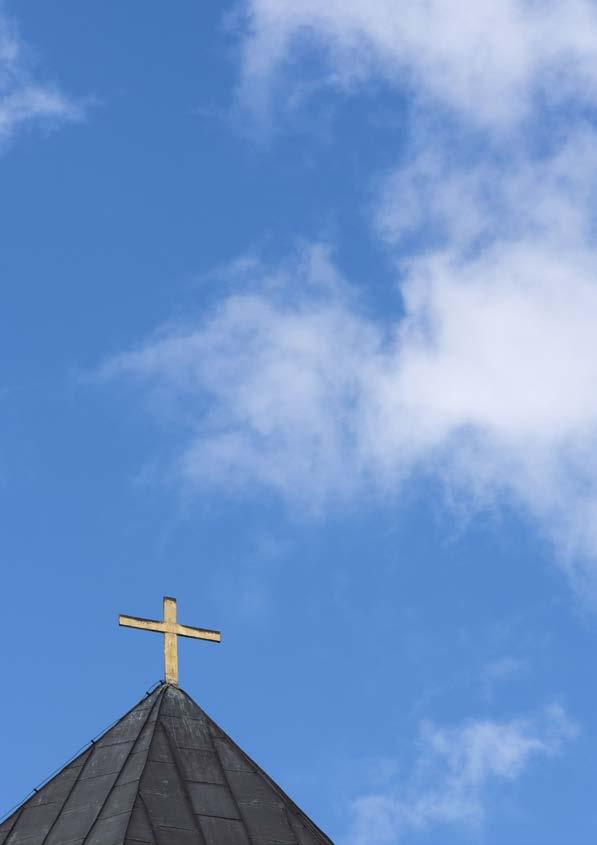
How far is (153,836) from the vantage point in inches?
960

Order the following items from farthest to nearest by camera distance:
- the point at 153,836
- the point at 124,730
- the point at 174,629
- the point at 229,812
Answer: the point at 174,629 → the point at 124,730 → the point at 229,812 → the point at 153,836

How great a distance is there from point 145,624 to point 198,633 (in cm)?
95

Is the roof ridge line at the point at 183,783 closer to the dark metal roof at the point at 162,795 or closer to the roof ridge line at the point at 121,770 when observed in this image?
the dark metal roof at the point at 162,795

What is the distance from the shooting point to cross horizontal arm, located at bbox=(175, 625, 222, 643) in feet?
98.6

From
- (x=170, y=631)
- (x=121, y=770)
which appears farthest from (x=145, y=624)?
(x=121, y=770)

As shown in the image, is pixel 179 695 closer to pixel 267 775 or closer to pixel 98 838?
pixel 267 775

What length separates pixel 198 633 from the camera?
30.3 metres

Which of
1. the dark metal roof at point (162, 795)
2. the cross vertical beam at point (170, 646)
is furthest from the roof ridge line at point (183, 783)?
the cross vertical beam at point (170, 646)

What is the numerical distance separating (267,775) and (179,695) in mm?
2004

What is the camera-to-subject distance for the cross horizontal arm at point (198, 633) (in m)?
30.1

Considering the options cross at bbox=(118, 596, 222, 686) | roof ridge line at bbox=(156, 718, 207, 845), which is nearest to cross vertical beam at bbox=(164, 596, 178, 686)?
cross at bbox=(118, 596, 222, 686)

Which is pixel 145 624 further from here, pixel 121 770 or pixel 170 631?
pixel 121 770

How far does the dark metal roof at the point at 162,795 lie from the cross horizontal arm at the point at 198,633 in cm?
165

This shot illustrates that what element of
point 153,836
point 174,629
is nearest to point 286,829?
point 153,836
